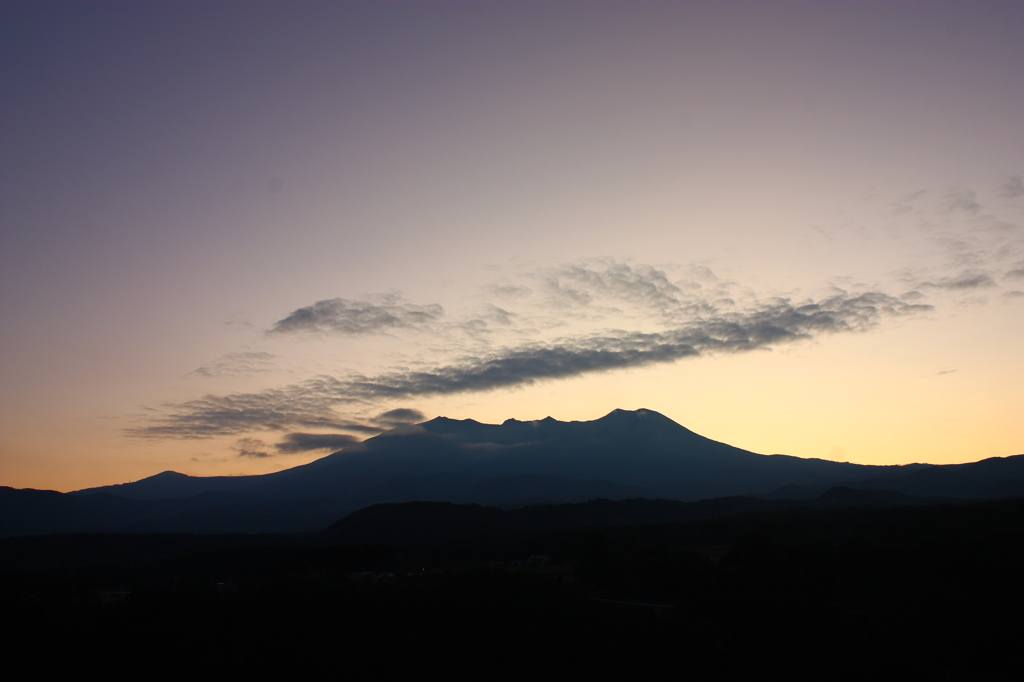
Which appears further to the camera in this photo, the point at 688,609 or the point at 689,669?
the point at 688,609

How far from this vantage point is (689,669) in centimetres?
2877

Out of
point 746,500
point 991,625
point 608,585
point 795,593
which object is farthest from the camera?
point 746,500

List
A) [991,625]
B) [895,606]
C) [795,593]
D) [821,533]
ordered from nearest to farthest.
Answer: [991,625] < [895,606] < [795,593] < [821,533]

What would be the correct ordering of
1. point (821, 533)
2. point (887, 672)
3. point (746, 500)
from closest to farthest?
point (887, 672)
point (821, 533)
point (746, 500)

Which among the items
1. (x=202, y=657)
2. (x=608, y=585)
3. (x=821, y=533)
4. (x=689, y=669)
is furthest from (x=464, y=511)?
(x=689, y=669)

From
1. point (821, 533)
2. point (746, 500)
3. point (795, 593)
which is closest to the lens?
point (795, 593)

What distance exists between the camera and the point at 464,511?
362 feet

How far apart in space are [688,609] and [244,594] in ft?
89.6

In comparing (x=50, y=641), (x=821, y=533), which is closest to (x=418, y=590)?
(x=50, y=641)

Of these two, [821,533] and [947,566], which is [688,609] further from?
[821,533]

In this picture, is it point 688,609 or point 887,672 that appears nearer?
point 887,672

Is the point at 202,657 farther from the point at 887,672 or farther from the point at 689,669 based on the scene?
the point at 887,672

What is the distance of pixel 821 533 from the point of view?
69.8m

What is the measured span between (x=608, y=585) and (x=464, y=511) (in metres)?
66.7
